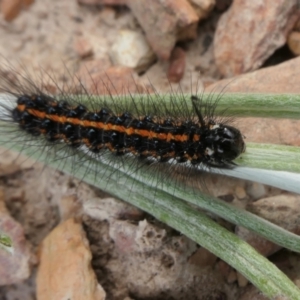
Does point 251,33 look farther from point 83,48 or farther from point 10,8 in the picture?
point 10,8

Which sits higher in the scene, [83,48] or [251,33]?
[83,48]

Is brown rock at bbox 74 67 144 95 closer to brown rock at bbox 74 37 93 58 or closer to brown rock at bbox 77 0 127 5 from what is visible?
brown rock at bbox 74 37 93 58

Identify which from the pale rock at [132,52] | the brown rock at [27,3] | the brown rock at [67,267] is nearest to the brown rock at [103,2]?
the pale rock at [132,52]

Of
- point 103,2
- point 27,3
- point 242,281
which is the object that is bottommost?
point 242,281

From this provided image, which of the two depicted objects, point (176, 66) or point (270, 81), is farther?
point (176, 66)

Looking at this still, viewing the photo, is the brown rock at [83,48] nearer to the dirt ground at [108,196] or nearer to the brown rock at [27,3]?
the dirt ground at [108,196]

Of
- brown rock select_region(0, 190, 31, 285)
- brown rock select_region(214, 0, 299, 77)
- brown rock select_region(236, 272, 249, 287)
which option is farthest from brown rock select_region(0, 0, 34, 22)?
brown rock select_region(236, 272, 249, 287)

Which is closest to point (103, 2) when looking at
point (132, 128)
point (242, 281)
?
point (132, 128)
